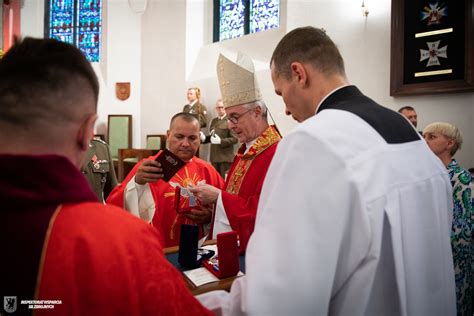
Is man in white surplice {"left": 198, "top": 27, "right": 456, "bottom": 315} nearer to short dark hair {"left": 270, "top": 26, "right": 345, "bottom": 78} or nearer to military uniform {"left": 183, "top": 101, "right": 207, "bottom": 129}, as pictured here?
short dark hair {"left": 270, "top": 26, "right": 345, "bottom": 78}

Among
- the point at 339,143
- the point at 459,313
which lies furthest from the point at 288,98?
the point at 459,313

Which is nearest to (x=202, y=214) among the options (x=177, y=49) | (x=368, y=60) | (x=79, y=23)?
(x=368, y=60)

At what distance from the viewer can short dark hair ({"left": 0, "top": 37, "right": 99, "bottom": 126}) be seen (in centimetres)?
78

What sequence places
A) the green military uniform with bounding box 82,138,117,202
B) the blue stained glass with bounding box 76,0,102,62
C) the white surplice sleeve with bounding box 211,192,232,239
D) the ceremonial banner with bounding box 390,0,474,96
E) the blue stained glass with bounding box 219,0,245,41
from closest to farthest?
the white surplice sleeve with bounding box 211,192,232,239 → the green military uniform with bounding box 82,138,117,202 → the ceremonial banner with bounding box 390,0,474,96 → the blue stained glass with bounding box 219,0,245,41 → the blue stained glass with bounding box 76,0,102,62

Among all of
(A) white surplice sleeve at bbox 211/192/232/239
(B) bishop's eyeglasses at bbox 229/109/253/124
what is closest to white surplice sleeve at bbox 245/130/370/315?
(A) white surplice sleeve at bbox 211/192/232/239

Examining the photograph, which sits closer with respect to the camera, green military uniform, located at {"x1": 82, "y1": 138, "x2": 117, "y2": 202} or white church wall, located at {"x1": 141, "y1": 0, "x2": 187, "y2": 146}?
green military uniform, located at {"x1": 82, "y1": 138, "x2": 117, "y2": 202}

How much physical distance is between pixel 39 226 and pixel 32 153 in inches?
6.4

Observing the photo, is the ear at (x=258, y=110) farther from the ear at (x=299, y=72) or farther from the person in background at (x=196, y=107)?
the person in background at (x=196, y=107)

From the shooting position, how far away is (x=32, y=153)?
0.79 meters

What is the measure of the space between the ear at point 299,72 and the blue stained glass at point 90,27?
11234 mm

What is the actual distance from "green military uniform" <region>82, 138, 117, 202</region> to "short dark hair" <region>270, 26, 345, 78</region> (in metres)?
2.55

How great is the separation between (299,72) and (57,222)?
Answer: 104 centimetres

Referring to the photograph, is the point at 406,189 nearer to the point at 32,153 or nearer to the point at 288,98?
the point at 288,98

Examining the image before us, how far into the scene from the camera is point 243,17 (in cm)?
917
